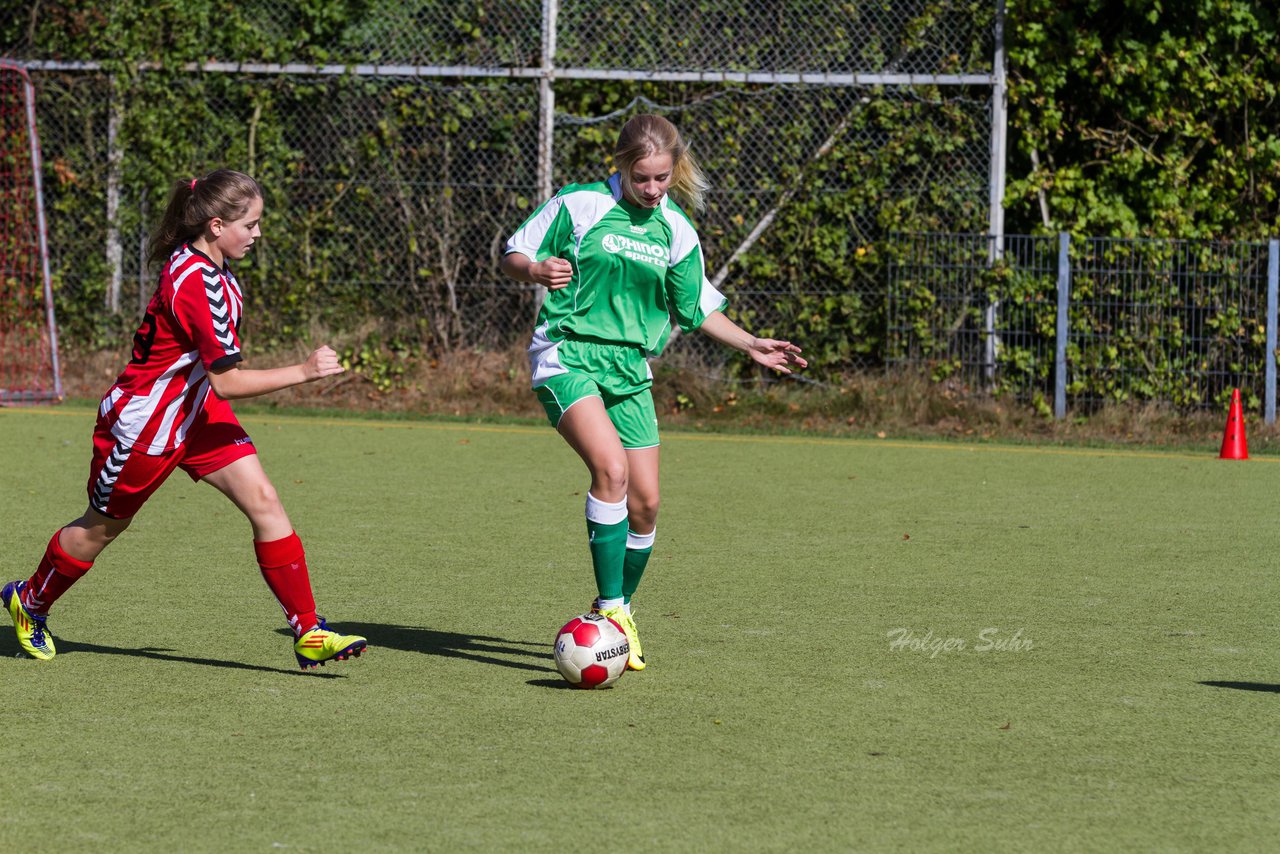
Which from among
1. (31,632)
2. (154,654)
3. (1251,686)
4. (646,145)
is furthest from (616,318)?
(1251,686)

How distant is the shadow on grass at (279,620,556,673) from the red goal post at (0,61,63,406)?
397 inches

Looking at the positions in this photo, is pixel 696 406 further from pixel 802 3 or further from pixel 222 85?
pixel 222 85

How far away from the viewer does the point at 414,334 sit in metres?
15.6

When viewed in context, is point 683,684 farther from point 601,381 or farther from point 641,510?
point 601,381

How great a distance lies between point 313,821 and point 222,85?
1290 cm

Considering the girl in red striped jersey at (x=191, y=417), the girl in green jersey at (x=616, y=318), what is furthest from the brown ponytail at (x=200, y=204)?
the girl in green jersey at (x=616, y=318)

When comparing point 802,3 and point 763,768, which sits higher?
point 802,3

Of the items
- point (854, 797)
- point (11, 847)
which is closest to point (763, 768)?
point (854, 797)

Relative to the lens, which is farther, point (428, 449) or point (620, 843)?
point (428, 449)

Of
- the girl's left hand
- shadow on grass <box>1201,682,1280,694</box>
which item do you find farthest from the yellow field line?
shadow on grass <box>1201,682,1280,694</box>

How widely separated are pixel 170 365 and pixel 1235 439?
8.71m

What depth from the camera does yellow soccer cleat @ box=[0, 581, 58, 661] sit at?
5621mm

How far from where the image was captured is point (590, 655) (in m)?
5.30

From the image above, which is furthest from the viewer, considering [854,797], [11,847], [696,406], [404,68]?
[404,68]
